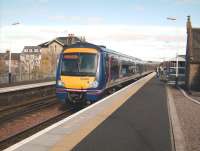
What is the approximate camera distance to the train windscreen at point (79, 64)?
51.6 feet

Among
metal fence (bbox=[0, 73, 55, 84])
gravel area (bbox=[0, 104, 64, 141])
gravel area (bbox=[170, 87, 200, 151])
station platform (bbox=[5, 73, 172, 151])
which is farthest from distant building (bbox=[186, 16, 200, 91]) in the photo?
station platform (bbox=[5, 73, 172, 151])

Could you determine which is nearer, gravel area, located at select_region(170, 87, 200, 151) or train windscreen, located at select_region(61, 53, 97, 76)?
gravel area, located at select_region(170, 87, 200, 151)

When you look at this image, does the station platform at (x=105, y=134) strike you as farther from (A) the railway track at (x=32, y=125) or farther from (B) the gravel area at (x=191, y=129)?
(A) the railway track at (x=32, y=125)

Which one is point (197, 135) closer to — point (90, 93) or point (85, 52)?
point (90, 93)

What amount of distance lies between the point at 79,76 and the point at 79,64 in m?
0.67

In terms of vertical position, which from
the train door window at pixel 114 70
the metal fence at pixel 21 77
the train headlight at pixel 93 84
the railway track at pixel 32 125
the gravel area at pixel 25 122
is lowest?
the gravel area at pixel 25 122

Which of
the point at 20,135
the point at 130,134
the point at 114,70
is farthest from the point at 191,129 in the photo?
the point at 114,70

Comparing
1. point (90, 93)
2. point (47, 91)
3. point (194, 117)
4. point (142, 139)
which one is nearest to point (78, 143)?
point (142, 139)

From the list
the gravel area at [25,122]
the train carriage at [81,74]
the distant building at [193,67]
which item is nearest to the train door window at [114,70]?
the train carriage at [81,74]

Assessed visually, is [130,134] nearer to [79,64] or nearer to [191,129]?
[191,129]

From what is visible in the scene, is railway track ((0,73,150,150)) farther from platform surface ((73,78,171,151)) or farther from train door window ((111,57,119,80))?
train door window ((111,57,119,80))

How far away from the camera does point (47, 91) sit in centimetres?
2656

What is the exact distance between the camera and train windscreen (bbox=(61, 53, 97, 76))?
15712 mm

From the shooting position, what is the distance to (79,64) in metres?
15.9
